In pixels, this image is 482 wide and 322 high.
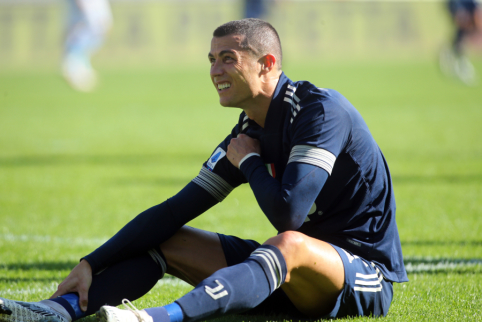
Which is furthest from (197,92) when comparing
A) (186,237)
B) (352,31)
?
(352,31)

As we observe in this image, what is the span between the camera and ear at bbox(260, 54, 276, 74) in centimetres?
329

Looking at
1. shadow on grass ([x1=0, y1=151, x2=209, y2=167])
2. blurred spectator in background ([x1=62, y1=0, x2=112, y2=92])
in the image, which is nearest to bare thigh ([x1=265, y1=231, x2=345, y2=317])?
shadow on grass ([x1=0, y1=151, x2=209, y2=167])

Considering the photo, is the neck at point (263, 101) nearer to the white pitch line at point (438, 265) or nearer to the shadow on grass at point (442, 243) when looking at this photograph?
the white pitch line at point (438, 265)

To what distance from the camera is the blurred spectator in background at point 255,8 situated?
56.4 feet

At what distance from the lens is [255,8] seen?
17484 mm

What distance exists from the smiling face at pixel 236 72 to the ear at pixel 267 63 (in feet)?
0.13

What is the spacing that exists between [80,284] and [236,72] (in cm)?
127

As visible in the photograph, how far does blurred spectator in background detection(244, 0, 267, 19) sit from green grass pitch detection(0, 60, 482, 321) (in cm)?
280

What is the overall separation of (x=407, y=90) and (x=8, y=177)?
16.9 m

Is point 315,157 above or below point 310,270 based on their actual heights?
above

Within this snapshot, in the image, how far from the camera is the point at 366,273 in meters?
2.93

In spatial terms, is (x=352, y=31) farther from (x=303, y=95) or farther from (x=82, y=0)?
(x=303, y=95)

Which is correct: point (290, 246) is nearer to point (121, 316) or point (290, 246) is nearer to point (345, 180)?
point (345, 180)

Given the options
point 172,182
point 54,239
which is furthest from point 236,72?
point 172,182
